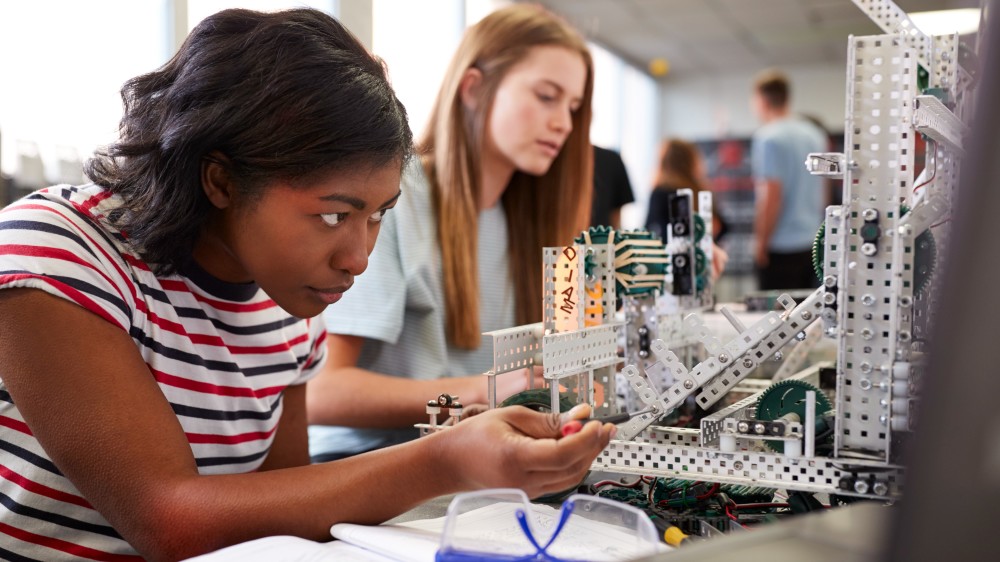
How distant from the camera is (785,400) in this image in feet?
3.77

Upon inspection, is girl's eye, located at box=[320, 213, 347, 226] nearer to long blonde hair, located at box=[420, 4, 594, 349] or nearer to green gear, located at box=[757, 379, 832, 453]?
green gear, located at box=[757, 379, 832, 453]

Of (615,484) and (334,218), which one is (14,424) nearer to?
(334,218)

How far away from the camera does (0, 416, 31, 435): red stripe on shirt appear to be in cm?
104

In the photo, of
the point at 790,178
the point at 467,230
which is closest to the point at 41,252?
the point at 467,230

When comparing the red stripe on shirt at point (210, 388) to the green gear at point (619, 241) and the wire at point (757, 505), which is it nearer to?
the green gear at point (619, 241)

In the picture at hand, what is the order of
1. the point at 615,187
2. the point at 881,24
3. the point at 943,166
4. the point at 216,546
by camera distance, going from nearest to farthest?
the point at 216,546, the point at 943,166, the point at 881,24, the point at 615,187

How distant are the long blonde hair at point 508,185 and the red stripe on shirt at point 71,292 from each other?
2.81 feet

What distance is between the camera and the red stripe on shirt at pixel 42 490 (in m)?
1.04

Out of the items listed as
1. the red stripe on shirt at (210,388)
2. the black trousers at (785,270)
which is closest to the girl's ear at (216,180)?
the red stripe on shirt at (210,388)

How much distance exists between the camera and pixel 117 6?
2.70 m

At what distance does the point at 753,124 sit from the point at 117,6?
8.19 m

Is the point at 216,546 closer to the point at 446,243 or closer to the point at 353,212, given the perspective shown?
the point at 353,212

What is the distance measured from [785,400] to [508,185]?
3.27ft

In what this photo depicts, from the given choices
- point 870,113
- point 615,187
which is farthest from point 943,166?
point 615,187
